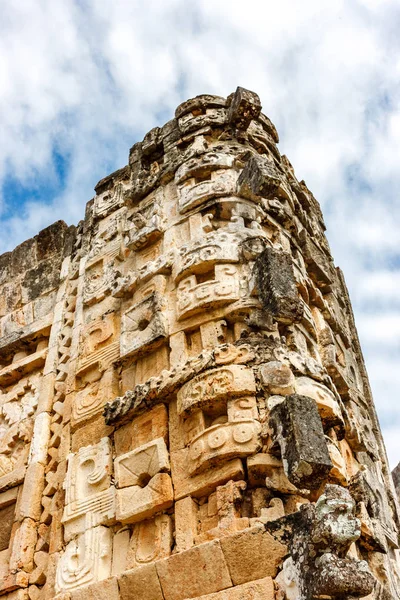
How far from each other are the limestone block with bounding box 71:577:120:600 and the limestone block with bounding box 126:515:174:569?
0.57ft

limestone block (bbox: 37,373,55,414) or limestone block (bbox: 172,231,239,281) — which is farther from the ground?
limestone block (bbox: 172,231,239,281)

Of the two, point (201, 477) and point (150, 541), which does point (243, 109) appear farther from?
point (150, 541)

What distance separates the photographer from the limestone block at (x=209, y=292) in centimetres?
603

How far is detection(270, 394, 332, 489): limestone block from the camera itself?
449cm

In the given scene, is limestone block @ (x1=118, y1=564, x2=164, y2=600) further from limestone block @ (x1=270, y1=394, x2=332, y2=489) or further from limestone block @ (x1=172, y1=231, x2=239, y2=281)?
limestone block @ (x1=172, y1=231, x2=239, y2=281)

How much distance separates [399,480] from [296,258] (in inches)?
191

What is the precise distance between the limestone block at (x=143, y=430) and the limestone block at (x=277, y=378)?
962 millimetres

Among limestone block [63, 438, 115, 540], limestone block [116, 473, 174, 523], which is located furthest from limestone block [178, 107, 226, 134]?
limestone block [116, 473, 174, 523]

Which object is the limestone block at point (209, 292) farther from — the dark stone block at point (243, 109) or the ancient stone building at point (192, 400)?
the dark stone block at point (243, 109)

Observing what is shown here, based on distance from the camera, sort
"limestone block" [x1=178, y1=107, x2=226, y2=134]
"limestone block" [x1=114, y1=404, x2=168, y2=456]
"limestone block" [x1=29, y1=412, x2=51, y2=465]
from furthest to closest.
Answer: "limestone block" [x1=178, y1=107, x2=226, y2=134]
"limestone block" [x1=29, y1=412, x2=51, y2=465]
"limestone block" [x1=114, y1=404, x2=168, y2=456]

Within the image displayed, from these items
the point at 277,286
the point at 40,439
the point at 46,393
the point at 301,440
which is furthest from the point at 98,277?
the point at 301,440

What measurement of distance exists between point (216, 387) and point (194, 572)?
1405mm

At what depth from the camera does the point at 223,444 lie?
4.93 m

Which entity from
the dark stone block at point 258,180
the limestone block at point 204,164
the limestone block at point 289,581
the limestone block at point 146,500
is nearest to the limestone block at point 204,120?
the limestone block at point 204,164
